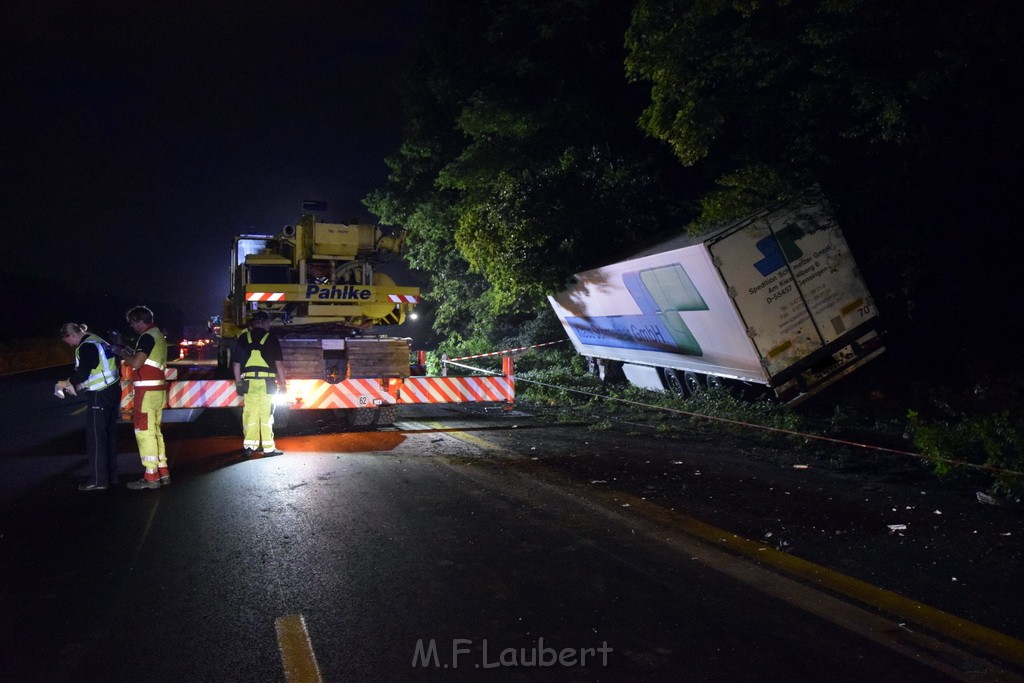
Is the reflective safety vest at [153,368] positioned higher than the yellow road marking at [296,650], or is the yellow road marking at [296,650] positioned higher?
the reflective safety vest at [153,368]

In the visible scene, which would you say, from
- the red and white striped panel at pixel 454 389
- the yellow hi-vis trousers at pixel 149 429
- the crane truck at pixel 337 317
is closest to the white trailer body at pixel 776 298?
the red and white striped panel at pixel 454 389

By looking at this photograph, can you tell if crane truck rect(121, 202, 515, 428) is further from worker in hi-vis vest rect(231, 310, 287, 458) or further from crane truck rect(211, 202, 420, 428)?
worker in hi-vis vest rect(231, 310, 287, 458)

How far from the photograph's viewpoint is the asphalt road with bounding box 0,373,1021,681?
372 cm

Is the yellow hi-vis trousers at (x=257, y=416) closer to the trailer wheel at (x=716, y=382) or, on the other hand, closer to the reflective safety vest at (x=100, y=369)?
the reflective safety vest at (x=100, y=369)

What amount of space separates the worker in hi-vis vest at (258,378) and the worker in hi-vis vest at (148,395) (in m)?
1.35

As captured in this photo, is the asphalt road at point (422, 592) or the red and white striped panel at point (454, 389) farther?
the red and white striped panel at point (454, 389)

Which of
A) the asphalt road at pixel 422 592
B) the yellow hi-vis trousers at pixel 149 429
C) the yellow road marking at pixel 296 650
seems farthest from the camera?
the yellow hi-vis trousers at pixel 149 429

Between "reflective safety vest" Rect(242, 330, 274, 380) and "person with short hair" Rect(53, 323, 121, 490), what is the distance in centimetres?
160

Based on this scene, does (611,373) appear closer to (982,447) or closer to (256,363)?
(256,363)

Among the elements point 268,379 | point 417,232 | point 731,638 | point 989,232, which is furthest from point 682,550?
point 417,232

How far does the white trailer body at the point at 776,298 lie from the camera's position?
33.5 feet

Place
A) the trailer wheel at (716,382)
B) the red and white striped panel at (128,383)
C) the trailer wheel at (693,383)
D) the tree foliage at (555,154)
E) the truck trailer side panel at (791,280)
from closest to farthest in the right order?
the red and white striped panel at (128,383) < the truck trailer side panel at (791,280) < the trailer wheel at (716,382) < the trailer wheel at (693,383) < the tree foliage at (555,154)

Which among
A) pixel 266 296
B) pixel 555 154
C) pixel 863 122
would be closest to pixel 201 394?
pixel 266 296

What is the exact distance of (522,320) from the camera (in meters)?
24.0
